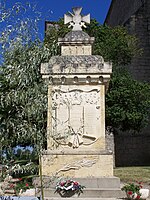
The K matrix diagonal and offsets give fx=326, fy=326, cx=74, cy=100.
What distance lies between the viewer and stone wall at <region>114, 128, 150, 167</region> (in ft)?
80.5

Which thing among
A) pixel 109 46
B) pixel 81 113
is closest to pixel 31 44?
pixel 81 113

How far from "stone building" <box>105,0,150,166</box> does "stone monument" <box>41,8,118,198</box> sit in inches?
Answer: 670

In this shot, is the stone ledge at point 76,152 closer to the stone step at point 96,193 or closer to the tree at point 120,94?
the stone step at point 96,193

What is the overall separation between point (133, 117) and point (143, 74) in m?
9.57

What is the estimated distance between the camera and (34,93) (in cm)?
359

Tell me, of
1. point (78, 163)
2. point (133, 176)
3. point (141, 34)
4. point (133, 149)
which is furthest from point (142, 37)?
point (78, 163)

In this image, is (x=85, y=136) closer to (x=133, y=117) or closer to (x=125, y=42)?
(x=133, y=117)

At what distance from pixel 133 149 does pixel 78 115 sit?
61.5 ft

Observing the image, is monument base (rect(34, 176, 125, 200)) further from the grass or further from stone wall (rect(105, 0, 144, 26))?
stone wall (rect(105, 0, 144, 26))

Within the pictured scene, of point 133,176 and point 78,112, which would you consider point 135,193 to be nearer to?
point 78,112

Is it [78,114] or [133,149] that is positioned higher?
[78,114]

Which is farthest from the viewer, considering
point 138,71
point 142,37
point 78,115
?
point 142,37

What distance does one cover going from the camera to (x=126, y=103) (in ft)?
60.0

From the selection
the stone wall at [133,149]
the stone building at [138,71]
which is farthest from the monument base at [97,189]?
the stone wall at [133,149]
